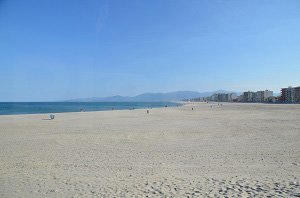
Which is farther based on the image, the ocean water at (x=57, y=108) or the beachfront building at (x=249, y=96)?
the beachfront building at (x=249, y=96)

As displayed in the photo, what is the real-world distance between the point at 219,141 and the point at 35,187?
Answer: 8.42 meters

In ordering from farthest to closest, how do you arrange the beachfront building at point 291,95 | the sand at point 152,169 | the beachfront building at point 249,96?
the beachfront building at point 249,96
the beachfront building at point 291,95
the sand at point 152,169

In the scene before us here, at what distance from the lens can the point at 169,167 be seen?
7.68m

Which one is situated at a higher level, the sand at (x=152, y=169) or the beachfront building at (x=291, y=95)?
the beachfront building at (x=291, y=95)

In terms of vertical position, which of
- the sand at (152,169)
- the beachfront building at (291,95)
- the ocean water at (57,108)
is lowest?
the sand at (152,169)

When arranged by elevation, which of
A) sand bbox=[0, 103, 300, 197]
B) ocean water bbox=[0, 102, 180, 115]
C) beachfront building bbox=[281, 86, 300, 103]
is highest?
beachfront building bbox=[281, 86, 300, 103]

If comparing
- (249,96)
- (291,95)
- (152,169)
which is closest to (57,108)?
(152,169)

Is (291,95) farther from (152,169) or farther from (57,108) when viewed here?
(152,169)

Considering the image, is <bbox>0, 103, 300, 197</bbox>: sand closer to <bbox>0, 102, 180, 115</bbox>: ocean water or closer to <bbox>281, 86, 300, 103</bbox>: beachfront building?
<bbox>0, 102, 180, 115</bbox>: ocean water

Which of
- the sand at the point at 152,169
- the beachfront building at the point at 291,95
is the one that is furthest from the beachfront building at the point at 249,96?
the sand at the point at 152,169

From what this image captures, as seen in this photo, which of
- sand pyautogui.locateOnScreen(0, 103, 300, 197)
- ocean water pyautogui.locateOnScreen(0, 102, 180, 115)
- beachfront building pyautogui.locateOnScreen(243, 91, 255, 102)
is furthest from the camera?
beachfront building pyautogui.locateOnScreen(243, 91, 255, 102)

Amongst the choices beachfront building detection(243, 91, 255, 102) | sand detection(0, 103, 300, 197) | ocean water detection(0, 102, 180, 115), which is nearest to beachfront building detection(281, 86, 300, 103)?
beachfront building detection(243, 91, 255, 102)

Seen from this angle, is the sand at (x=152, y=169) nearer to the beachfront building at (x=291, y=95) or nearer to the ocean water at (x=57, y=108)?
the ocean water at (x=57, y=108)

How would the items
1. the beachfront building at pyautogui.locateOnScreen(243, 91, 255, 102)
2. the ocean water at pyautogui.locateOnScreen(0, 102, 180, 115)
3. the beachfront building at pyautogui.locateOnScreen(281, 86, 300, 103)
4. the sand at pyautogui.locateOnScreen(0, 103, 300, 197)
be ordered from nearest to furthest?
the sand at pyautogui.locateOnScreen(0, 103, 300, 197)
the ocean water at pyautogui.locateOnScreen(0, 102, 180, 115)
the beachfront building at pyautogui.locateOnScreen(281, 86, 300, 103)
the beachfront building at pyautogui.locateOnScreen(243, 91, 255, 102)
